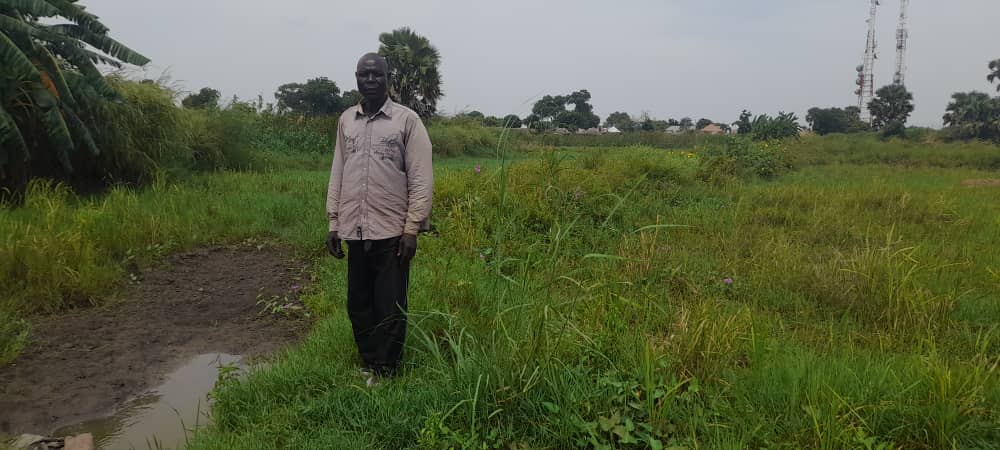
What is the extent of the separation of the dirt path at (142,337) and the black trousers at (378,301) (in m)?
1.17

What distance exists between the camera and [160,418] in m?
2.89

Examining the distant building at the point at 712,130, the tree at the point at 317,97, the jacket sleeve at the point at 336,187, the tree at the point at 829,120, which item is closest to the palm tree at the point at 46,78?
the jacket sleeve at the point at 336,187

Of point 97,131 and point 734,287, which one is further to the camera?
point 97,131

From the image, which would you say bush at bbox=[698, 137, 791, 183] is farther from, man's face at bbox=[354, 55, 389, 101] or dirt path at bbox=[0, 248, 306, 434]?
man's face at bbox=[354, 55, 389, 101]

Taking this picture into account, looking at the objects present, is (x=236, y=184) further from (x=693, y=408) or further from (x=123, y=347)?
(x=693, y=408)

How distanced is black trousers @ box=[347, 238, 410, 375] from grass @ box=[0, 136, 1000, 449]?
16cm

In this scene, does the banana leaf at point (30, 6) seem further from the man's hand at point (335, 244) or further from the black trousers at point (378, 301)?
the black trousers at point (378, 301)

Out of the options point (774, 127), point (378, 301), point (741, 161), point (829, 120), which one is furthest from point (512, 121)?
point (829, 120)

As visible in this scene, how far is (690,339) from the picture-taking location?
268 centimetres

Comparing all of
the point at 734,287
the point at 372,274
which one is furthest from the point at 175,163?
the point at 734,287

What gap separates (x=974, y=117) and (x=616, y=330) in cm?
3743

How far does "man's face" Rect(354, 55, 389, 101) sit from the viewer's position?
8.63 feet

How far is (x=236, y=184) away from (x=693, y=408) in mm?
8313

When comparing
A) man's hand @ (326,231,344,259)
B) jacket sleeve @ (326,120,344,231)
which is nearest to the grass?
man's hand @ (326,231,344,259)
